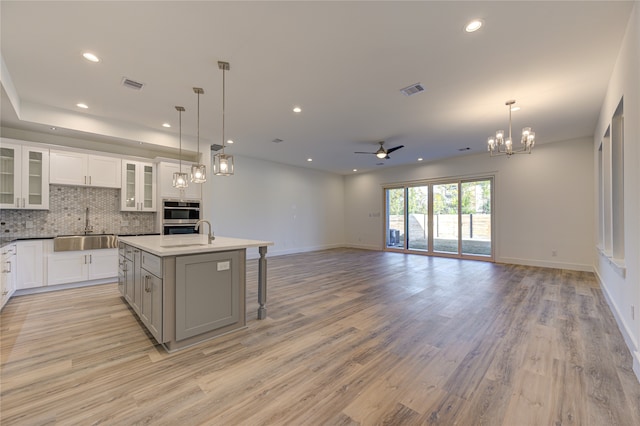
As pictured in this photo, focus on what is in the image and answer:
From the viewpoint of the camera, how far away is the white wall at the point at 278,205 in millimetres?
7004

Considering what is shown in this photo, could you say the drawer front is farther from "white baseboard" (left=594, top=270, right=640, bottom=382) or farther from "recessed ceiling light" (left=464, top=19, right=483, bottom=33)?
"white baseboard" (left=594, top=270, right=640, bottom=382)

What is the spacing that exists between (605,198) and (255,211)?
716 cm

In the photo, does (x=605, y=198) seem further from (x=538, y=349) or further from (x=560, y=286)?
(x=538, y=349)

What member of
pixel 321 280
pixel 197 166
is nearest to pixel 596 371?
pixel 321 280

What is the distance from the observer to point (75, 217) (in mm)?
4844

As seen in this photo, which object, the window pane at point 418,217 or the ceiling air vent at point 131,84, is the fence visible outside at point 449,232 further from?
the ceiling air vent at point 131,84

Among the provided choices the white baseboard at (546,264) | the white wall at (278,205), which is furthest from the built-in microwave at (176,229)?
the white baseboard at (546,264)

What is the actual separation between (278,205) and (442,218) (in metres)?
4.97

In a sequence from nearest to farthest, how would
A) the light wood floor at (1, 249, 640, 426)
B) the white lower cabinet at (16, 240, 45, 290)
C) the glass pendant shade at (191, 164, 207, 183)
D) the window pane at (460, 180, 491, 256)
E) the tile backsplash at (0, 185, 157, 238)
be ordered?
the light wood floor at (1, 249, 640, 426)
the glass pendant shade at (191, 164, 207, 183)
the white lower cabinet at (16, 240, 45, 290)
the tile backsplash at (0, 185, 157, 238)
the window pane at (460, 180, 491, 256)

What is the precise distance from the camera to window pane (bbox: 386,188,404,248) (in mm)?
9031

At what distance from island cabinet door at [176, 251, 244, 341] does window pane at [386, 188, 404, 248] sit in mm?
7114

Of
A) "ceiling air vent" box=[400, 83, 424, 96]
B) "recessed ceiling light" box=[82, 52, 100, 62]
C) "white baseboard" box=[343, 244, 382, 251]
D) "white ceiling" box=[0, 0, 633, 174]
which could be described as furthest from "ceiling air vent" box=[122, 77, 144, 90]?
"white baseboard" box=[343, 244, 382, 251]

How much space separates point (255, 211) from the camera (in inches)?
305

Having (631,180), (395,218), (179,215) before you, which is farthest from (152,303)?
(395,218)
